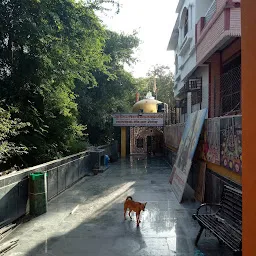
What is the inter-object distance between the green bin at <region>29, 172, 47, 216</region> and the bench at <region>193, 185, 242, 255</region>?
4.16 meters

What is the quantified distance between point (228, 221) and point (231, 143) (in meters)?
2.02

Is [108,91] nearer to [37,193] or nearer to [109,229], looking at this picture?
[37,193]

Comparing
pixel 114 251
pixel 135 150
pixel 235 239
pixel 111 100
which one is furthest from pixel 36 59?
pixel 135 150

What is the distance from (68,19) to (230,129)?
8197mm

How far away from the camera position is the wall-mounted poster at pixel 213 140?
7712 millimetres

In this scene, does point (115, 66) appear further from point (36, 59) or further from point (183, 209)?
point (183, 209)

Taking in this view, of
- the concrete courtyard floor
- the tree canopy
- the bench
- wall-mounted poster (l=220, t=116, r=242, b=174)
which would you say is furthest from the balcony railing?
the bench

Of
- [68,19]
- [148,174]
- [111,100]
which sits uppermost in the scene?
[68,19]

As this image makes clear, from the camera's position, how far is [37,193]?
766 cm

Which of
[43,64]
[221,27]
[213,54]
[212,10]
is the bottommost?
[43,64]

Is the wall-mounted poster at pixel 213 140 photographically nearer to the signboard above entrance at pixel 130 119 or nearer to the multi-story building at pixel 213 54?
the multi-story building at pixel 213 54

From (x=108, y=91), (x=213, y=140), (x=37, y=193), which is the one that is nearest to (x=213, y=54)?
(x=213, y=140)

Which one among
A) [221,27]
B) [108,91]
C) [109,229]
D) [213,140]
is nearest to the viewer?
[109,229]

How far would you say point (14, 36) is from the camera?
10516mm
